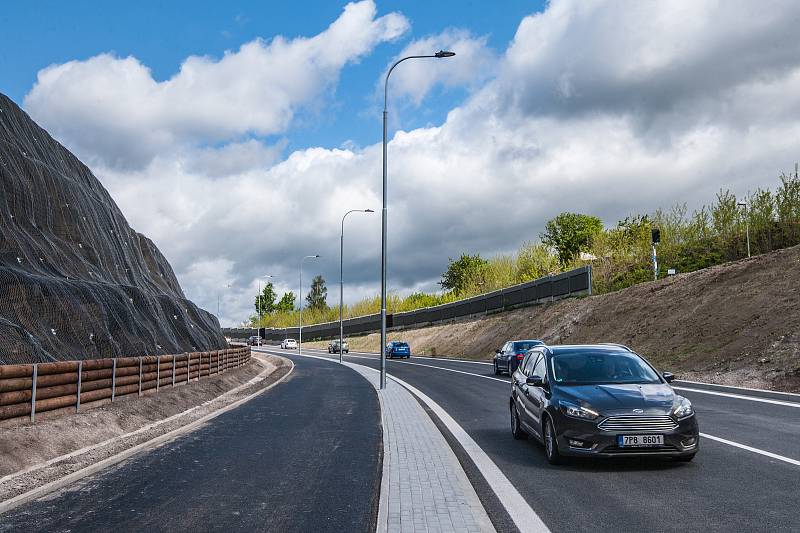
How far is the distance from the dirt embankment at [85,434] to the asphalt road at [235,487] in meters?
0.80

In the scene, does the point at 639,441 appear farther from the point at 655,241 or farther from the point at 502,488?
the point at 655,241

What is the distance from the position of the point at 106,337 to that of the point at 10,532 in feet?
41.4

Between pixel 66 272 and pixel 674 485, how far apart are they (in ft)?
59.5

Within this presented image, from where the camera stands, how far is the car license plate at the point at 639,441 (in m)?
8.05

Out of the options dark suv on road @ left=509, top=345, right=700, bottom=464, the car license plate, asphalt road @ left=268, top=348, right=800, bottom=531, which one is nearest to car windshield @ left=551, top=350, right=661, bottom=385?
dark suv on road @ left=509, top=345, right=700, bottom=464

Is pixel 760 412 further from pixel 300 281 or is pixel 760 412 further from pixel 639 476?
pixel 300 281

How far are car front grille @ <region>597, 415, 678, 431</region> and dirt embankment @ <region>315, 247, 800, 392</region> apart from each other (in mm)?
13178

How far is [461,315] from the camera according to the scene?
72.1 m

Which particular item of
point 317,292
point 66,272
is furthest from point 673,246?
point 317,292

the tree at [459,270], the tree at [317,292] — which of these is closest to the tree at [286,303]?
the tree at [317,292]

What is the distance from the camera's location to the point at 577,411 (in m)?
8.38

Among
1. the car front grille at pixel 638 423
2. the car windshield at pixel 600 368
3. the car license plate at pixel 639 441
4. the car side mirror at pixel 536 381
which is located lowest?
the car license plate at pixel 639 441

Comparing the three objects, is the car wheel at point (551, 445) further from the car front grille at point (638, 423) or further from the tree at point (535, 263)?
the tree at point (535, 263)

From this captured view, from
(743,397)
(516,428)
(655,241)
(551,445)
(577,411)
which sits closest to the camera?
(577,411)
